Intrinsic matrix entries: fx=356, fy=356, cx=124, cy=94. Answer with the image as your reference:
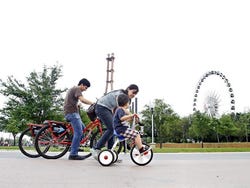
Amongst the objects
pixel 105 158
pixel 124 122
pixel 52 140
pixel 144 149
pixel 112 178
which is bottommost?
pixel 112 178

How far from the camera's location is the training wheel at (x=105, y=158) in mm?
5598

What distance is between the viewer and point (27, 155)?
275 inches

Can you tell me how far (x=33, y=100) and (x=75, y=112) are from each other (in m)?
22.1

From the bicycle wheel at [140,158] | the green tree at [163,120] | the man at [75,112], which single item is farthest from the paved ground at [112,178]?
the green tree at [163,120]

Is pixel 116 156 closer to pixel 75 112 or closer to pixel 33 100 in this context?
pixel 75 112

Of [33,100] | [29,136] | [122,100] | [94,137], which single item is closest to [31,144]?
[29,136]

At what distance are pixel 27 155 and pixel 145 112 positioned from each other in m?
53.0

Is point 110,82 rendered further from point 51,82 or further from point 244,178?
point 244,178

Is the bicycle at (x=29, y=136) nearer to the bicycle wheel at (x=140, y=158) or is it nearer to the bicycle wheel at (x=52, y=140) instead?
the bicycle wheel at (x=52, y=140)

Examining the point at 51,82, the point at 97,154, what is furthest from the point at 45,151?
the point at 51,82

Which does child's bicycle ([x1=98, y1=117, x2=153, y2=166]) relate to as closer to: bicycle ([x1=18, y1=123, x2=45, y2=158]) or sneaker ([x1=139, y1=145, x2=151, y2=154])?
sneaker ([x1=139, y1=145, x2=151, y2=154])

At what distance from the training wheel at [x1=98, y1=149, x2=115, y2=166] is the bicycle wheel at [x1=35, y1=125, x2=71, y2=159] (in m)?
1.20

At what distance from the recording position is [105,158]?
5.63m

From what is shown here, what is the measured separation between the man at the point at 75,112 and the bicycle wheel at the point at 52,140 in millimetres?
285
